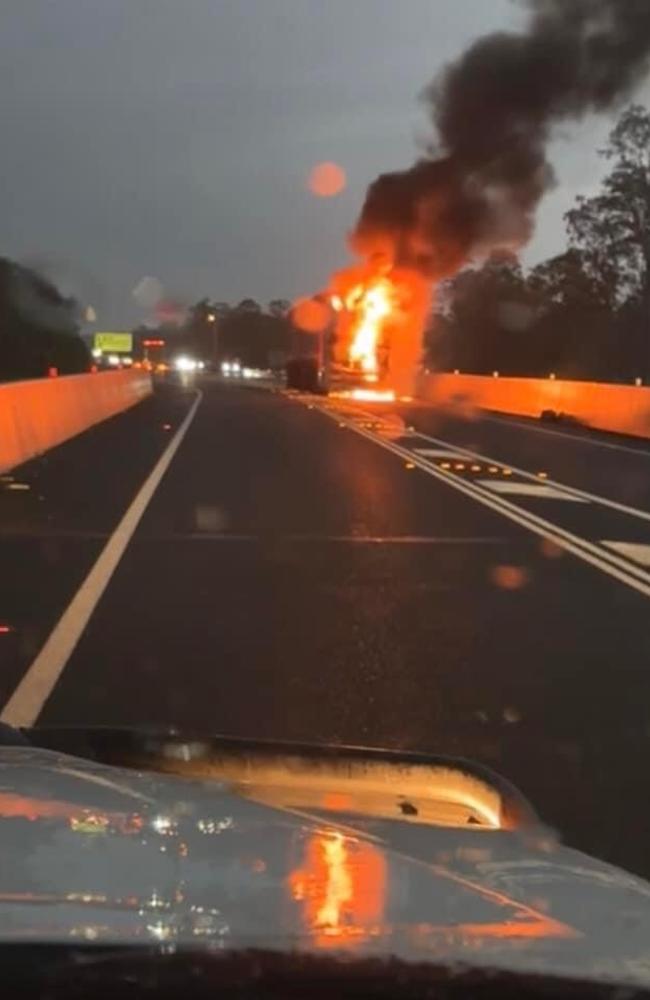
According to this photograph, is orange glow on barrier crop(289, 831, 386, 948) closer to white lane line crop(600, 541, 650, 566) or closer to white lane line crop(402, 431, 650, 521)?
white lane line crop(600, 541, 650, 566)

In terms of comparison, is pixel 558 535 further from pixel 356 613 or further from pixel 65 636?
pixel 65 636

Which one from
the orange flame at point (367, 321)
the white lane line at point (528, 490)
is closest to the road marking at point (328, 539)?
the white lane line at point (528, 490)

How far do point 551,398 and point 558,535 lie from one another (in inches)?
1174

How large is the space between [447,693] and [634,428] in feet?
98.5

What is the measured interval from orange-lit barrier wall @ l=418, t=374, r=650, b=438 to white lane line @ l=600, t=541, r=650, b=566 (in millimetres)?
21186

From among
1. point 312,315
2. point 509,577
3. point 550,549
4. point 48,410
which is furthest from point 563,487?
point 312,315

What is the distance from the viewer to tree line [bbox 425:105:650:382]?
97000mm

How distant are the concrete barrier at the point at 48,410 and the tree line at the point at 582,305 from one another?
5436 centimetres

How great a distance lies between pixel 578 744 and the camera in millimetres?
8188

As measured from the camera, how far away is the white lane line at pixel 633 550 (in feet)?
50.9

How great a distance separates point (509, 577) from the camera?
46.7 feet

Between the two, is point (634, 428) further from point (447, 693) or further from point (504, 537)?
point (447, 693)

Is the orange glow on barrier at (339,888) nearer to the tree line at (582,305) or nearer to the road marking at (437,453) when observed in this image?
the road marking at (437,453)

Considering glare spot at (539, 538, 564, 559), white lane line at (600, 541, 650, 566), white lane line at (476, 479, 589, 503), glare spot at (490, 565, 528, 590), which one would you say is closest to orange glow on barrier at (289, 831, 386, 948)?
glare spot at (490, 565, 528, 590)
